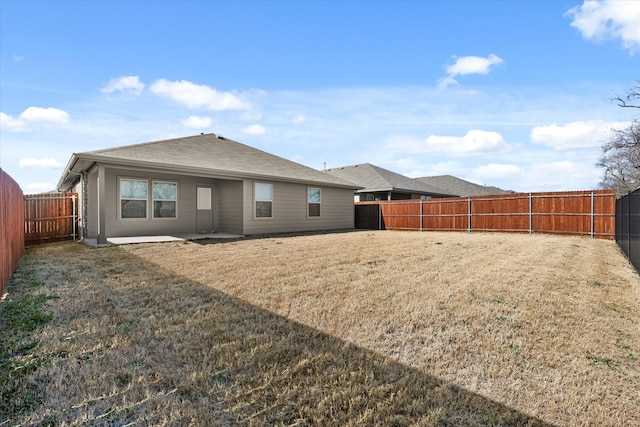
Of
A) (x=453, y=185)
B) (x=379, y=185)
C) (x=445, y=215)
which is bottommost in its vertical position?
(x=445, y=215)

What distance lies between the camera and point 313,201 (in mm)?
15883

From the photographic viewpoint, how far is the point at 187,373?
2.45 meters

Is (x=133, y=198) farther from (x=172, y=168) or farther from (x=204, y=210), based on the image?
(x=204, y=210)

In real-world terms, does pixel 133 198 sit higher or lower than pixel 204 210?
higher

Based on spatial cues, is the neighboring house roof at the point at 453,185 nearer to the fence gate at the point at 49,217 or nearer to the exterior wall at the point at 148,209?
the exterior wall at the point at 148,209

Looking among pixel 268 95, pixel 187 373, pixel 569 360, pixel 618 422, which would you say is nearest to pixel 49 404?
pixel 187 373

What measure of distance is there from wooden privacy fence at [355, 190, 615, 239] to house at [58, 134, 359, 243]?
4.00 m

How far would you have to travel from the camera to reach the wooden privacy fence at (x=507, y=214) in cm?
1217

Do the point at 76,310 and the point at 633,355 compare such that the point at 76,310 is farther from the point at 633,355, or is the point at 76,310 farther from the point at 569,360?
the point at 633,355

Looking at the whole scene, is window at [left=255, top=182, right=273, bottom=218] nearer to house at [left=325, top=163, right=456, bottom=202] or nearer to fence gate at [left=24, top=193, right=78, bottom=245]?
fence gate at [left=24, top=193, right=78, bottom=245]

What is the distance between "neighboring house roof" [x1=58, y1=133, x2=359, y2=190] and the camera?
33.0ft

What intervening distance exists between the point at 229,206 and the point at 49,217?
6049 mm

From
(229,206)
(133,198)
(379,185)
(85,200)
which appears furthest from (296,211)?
(379,185)

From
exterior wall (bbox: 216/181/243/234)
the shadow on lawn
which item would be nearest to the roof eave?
exterior wall (bbox: 216/181/243/234)
